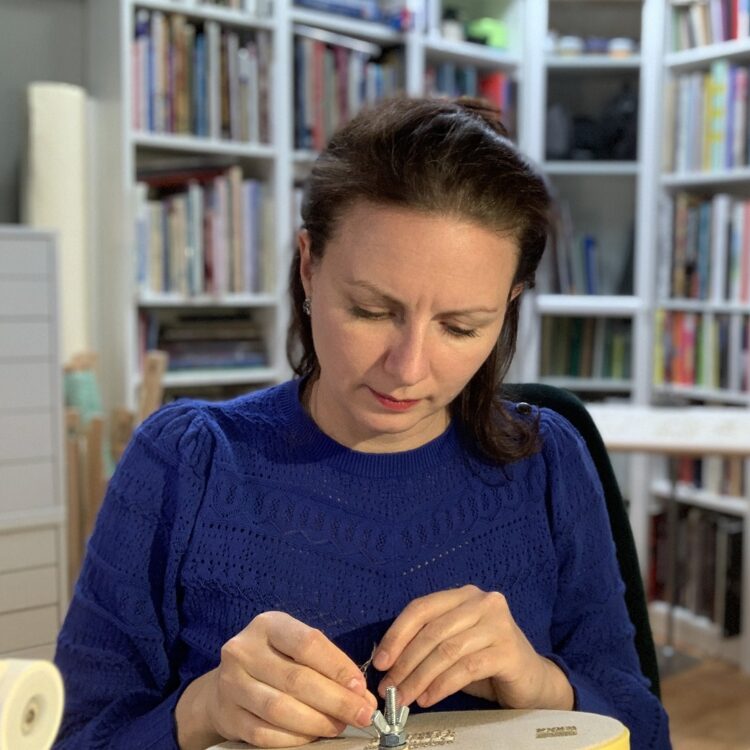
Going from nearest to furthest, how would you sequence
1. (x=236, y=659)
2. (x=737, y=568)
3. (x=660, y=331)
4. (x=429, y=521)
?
(x=236, y=659), (x=429, y=521), (x=737, y=568), (x=660, y=331)

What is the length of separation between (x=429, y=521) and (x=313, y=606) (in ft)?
0.46

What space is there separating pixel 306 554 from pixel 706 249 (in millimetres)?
2451

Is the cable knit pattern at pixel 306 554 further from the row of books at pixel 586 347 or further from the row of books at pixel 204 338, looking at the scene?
the row of books at pixel 586 347

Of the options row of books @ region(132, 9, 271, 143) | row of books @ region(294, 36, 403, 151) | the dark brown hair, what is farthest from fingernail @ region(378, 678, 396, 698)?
row of books @ region(294, 36, 403, 151)

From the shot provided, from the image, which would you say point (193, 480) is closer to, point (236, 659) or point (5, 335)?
point (236, 659)

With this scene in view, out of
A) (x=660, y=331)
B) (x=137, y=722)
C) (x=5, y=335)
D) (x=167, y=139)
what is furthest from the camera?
(x=660, y=331)

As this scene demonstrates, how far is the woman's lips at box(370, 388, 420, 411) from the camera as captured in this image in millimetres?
868

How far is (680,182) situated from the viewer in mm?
3137

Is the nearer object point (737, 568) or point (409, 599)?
point (409, 599)

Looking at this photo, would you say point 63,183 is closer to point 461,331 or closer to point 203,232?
point 203,232

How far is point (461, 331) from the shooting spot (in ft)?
2.81

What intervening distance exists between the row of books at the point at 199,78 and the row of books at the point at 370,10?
0.21 meters

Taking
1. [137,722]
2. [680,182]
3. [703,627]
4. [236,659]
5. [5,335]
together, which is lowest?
[703,627]

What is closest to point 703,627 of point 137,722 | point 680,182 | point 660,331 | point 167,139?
point 660,331
